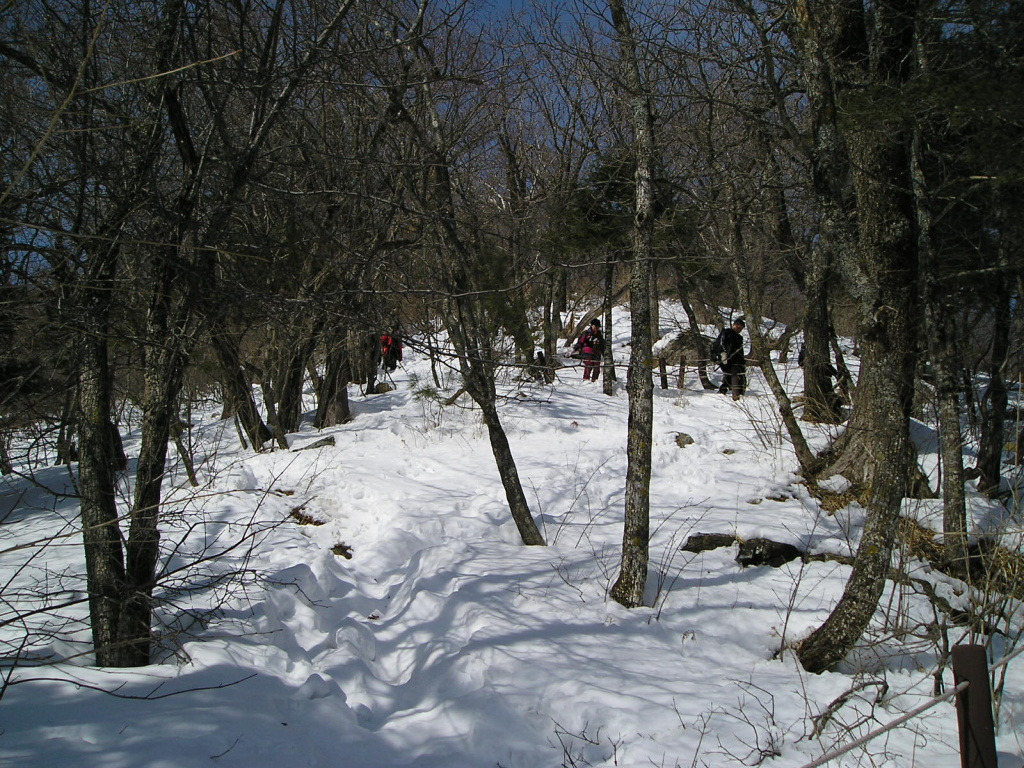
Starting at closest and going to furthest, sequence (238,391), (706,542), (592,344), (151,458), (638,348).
Answer: (151,458), (638,348), (706,542), (238,391), (592,344)

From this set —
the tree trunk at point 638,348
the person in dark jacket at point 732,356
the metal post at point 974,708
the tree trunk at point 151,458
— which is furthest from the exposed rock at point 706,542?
the person in dark jacket at point 732,356

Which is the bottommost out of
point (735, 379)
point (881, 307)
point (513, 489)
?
point (513, 489)

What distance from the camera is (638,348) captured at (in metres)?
5.14

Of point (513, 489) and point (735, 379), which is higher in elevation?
point (735, 379)

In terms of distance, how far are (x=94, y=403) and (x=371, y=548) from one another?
3408 millimetres

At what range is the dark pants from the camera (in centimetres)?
1242

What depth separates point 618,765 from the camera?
343 cm

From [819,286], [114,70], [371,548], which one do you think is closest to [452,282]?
[371,548]

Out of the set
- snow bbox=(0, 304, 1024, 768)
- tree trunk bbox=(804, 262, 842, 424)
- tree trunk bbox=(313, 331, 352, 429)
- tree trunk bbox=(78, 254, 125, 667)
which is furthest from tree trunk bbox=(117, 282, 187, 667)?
tree trunk bbox=(804, 262, 842, 424)

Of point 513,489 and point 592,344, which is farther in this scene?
point 592,344

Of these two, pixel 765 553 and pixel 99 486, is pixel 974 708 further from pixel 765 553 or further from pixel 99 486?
pixel 99 486

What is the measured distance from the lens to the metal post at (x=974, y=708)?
241 centimetres

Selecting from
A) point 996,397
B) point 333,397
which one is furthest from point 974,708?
point 333,397

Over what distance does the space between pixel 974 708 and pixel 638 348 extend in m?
3.16
